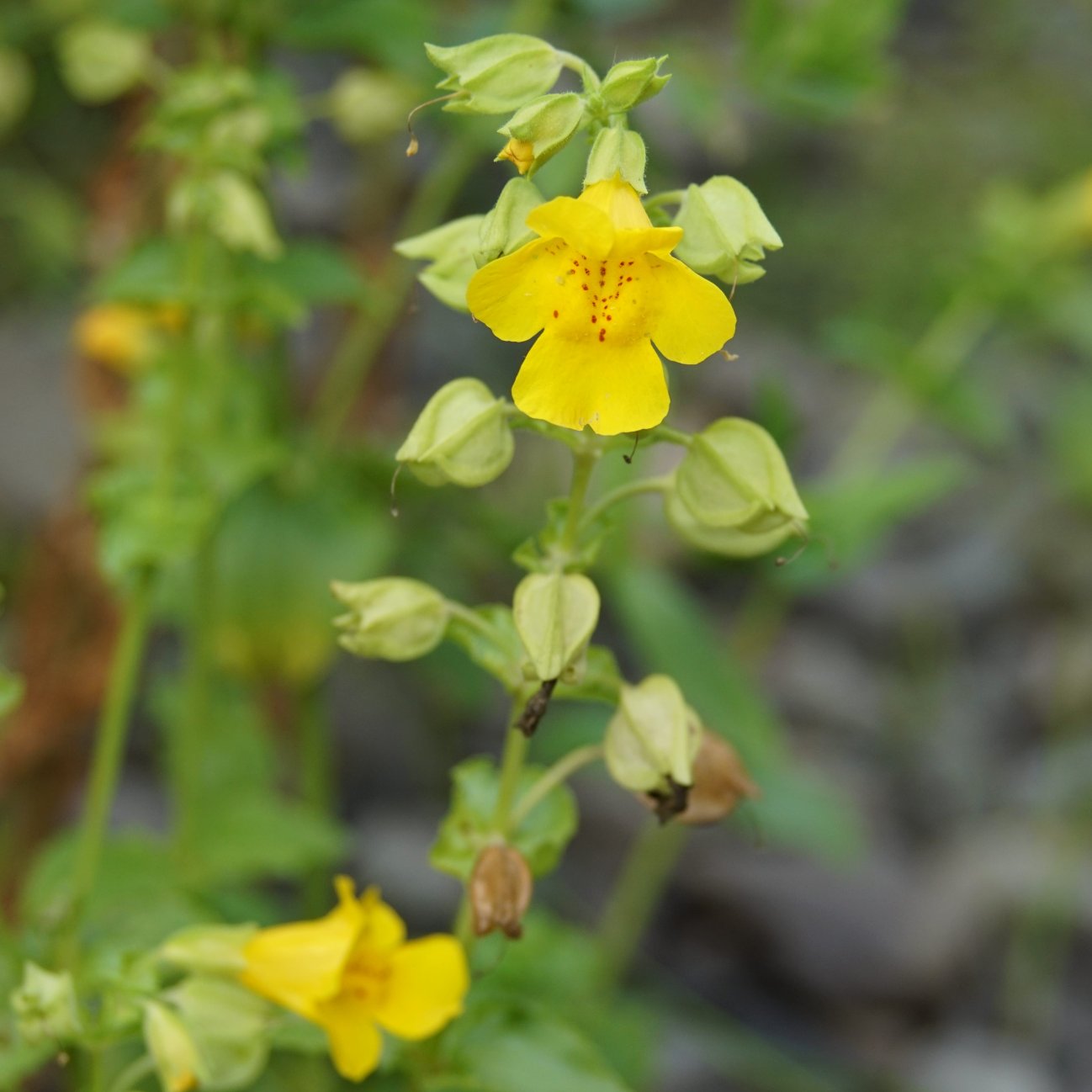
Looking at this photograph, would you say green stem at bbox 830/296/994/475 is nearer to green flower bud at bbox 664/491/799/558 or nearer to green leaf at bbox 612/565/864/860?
green leaf at bbox 612/565/864/860

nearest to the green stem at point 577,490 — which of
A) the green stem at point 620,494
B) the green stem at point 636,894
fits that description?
the green stem at point 620,494

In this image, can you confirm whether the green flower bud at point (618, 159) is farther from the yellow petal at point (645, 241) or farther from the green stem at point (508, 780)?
the green stem at point (508, 780)

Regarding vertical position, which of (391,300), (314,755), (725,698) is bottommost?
(314,755)

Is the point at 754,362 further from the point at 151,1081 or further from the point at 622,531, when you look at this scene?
the point at 151,1081

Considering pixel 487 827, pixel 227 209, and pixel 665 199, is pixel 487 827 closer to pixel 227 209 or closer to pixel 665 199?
pixel 665 199

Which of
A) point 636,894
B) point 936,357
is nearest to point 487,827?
point 636,894

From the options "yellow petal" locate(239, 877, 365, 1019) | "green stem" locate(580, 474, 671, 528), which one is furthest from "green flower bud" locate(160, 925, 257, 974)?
"green stem" locate(580, 474, 671, 528)
